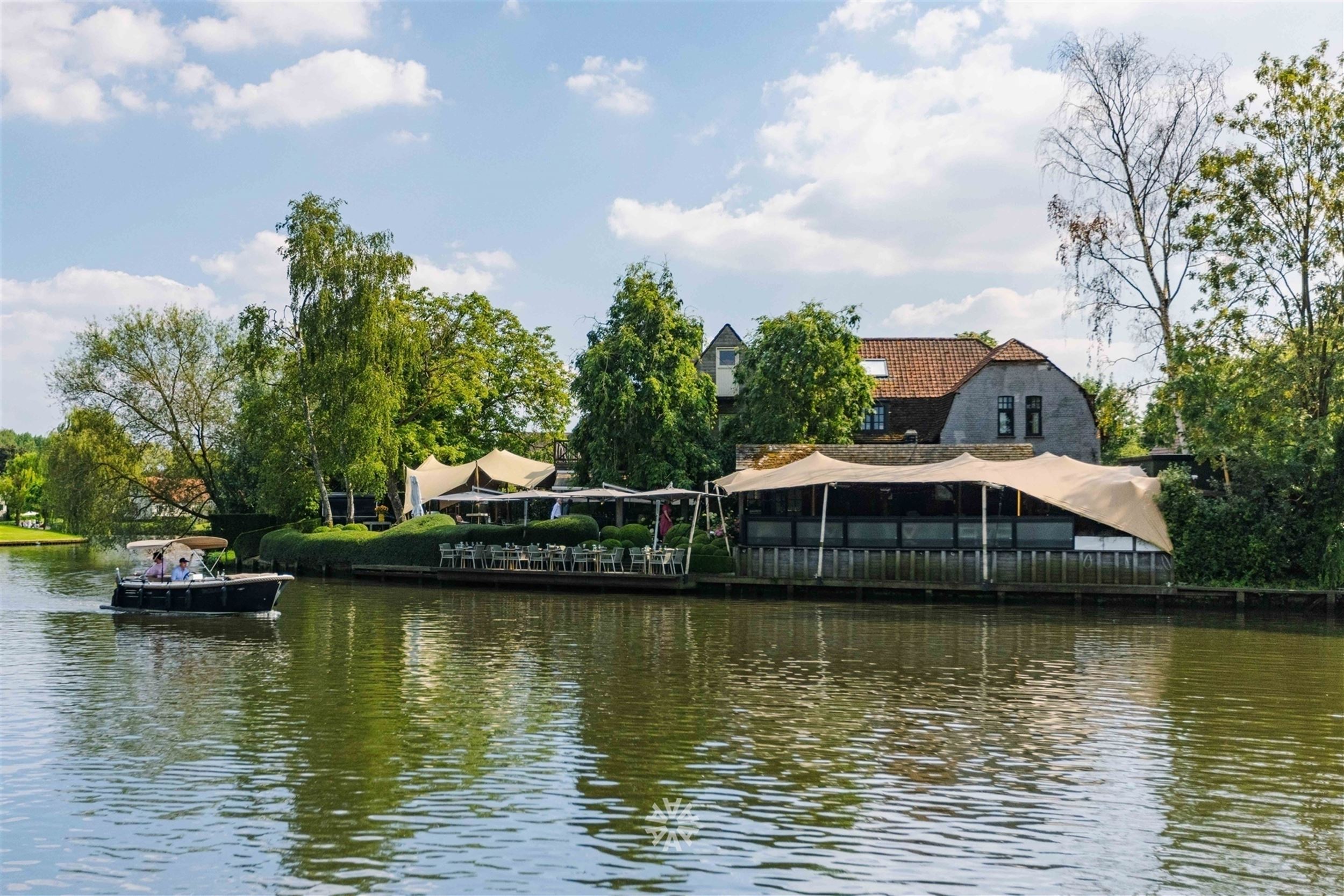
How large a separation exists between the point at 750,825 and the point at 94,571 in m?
47.3

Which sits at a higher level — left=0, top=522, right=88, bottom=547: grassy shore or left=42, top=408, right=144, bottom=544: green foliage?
left=42, top=408, right=144, bottom=544: green foliage

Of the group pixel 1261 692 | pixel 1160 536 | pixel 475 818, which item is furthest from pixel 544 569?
pixel 475 818

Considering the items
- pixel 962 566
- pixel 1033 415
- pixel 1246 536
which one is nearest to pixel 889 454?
pixel 962 566

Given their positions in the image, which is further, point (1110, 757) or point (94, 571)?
point (94, 571)

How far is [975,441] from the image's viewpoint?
50.4m

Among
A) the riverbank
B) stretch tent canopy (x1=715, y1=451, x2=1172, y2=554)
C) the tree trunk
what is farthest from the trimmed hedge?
stretch tent canopy (x1=715, y1=451, x2=1172, y2=554)

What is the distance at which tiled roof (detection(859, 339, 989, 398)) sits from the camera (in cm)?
5384

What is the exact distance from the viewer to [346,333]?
160ft

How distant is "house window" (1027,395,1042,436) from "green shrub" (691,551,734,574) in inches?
779

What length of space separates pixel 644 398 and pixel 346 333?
13.4 meters

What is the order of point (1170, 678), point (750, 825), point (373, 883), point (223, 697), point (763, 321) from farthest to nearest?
point (763, 321) → point (1170, 678) → point (223, 697) → point (750, 825) → point (373, 883)

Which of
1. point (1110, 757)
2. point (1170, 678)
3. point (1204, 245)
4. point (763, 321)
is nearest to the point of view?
point (1110, 757)

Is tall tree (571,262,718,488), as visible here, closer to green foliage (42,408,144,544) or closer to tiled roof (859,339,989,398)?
tiled roof (859,339,989,398)

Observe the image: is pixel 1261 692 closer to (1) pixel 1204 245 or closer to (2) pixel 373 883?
(2) pixel 373 883
